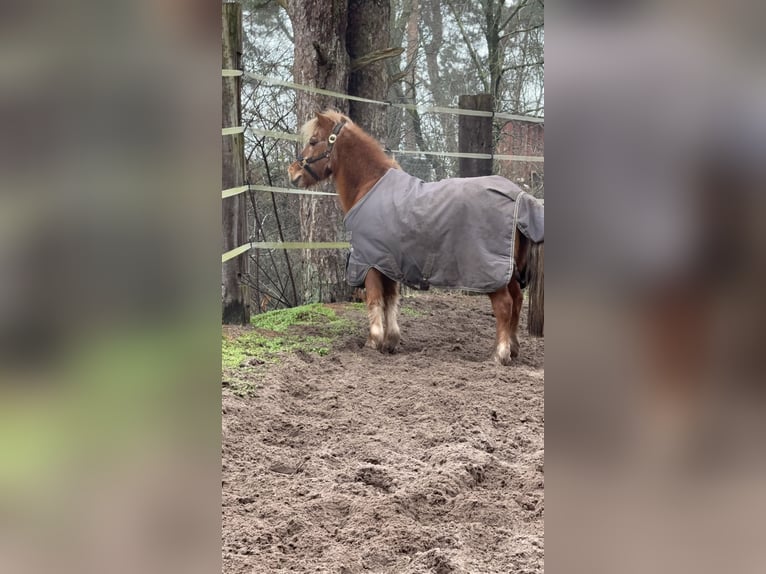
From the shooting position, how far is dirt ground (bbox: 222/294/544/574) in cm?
170

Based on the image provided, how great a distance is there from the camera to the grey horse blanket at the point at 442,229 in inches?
159

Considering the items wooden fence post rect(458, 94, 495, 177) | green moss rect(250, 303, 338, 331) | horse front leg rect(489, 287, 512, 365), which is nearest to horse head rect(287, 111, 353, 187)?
green moss rect(250, 303, 338, 331)

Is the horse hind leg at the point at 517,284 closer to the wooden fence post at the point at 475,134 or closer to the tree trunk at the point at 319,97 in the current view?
the tree trunk at the point at 319,97

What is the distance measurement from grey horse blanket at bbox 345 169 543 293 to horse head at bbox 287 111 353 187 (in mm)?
443

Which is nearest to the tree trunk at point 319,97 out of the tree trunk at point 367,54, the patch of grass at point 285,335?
the tree trunk at point 367,54

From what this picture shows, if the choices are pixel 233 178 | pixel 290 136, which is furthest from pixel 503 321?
pixel 290 136

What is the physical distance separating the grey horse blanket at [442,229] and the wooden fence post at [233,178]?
0.73 metres

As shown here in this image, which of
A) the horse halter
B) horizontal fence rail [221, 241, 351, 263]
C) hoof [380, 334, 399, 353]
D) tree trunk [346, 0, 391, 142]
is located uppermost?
tree trunk [346, 0, 391, 142]

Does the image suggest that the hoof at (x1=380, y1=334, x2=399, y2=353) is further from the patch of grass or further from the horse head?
the horse head
